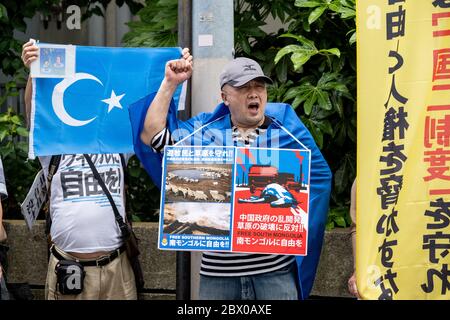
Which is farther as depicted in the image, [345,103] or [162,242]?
[345,103]

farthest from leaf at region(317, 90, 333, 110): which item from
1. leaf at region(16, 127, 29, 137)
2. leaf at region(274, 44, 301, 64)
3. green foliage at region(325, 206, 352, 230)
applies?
leaf at region(16, 127, 29, 137)

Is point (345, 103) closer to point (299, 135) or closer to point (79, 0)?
point (299, 135)

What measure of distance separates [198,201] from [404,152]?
3.74 feet

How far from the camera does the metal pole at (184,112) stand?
541 centimetres

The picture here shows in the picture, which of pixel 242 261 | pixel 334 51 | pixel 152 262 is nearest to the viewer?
pixel 242 261

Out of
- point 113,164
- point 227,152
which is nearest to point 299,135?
point 227,152

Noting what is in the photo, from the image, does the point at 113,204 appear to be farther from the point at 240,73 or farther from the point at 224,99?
the point at 240,73

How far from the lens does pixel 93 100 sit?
541 centimetres

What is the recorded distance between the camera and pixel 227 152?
4.79 m

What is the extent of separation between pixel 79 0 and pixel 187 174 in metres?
3.96

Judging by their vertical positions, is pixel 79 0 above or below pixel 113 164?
above

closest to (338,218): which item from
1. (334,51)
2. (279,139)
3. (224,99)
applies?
(334,51)

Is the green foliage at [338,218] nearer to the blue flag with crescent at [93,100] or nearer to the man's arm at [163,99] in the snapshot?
the blue flag with crescent at [93,100]

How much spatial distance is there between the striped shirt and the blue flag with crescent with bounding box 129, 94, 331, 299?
1.6 inches
